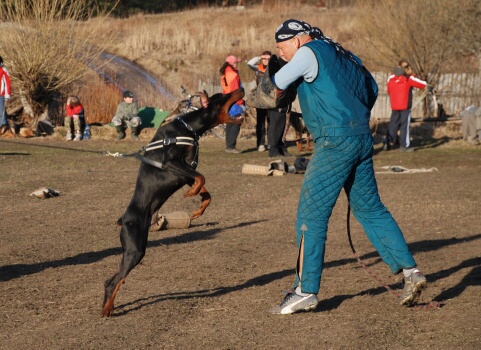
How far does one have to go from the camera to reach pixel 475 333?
5.84m

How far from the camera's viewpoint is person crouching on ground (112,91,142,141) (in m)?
20.6

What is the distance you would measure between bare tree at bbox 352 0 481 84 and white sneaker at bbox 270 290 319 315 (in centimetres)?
2183

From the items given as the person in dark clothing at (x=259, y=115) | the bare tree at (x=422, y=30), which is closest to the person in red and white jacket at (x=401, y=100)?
the person in dark clothing at (x=259, y=115)

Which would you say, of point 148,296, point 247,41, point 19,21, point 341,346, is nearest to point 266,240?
point 148,296

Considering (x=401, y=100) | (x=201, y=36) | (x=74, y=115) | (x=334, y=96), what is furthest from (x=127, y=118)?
(x=201, y=36)

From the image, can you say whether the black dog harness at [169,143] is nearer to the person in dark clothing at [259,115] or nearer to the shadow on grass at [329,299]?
the shadow on grass at [329,299]

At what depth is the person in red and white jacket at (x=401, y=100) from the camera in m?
18.8

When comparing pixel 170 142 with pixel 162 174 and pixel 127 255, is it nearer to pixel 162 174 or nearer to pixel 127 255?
pixel 162 174

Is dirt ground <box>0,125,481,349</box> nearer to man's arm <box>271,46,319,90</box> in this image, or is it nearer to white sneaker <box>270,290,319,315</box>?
white sneaker <box>270,290,319,315</box>

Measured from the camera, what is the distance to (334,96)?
235 inches

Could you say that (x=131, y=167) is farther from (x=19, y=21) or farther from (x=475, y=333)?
(x=475, y=333)

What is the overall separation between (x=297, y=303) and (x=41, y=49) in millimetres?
17160

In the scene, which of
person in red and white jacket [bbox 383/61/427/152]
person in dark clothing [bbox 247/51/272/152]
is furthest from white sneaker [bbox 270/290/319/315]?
person in red and white jacket [bbox 383/61/427/152]

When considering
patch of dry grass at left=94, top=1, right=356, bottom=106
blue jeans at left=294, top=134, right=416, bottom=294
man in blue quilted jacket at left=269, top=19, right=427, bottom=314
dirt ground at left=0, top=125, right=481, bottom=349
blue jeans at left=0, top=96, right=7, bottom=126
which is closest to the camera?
dirt ground at left=0, top=125, right=481, bottom=349
